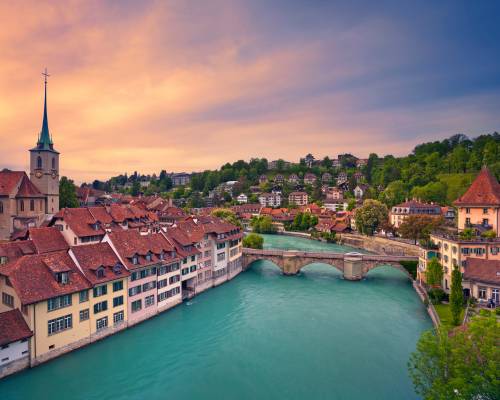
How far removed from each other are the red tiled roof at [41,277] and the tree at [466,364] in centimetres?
2499

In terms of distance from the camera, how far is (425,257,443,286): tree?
42031 millimetres

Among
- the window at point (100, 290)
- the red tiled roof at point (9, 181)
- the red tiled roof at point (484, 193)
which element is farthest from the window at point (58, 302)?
the red tiled roof at point (484, 193)

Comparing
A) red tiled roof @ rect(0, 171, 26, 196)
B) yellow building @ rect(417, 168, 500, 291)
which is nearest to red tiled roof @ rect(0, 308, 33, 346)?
red tiled roof @ rect(0, 171, 26, 196)

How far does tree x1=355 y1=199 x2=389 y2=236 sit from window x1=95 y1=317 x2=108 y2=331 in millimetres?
68588

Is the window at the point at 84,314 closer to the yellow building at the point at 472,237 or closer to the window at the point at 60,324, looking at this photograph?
the window at the point at 60,324

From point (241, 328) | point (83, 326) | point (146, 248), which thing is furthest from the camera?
point (146, 248)

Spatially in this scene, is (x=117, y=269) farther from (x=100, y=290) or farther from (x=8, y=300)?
(x=8, y=300)

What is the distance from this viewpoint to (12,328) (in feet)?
81.9

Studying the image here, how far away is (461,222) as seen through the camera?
4997 cm

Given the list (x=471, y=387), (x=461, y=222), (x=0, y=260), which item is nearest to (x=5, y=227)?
(x=0, y=260)

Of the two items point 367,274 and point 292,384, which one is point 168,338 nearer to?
point 292,384

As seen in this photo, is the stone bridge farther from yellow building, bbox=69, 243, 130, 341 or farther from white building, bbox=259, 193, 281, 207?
white building, bbox=259, 193, 281, 207

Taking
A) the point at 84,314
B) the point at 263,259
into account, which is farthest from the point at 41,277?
the point at 263,259

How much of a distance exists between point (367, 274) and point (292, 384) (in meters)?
34.7
